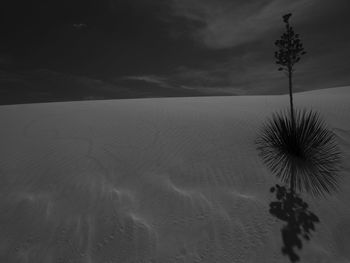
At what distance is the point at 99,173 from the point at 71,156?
1.03 m

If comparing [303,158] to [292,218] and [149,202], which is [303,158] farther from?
[149,202]

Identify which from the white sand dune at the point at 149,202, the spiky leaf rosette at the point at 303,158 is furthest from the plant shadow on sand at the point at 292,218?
the spiky leaf rosette at the point at 303,158

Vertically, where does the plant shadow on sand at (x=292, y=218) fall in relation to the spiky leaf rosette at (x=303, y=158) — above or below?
below

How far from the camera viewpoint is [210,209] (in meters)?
2.72

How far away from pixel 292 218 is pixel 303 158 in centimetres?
182

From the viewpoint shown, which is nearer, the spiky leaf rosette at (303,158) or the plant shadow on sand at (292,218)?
the plant shadow on sand at (292,218)

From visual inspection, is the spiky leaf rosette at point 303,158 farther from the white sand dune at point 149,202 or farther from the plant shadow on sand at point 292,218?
the plant shadow on sand at point 292,218

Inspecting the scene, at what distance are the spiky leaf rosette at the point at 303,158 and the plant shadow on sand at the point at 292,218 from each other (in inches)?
11.7

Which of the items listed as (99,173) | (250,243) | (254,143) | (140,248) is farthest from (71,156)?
(254,143)

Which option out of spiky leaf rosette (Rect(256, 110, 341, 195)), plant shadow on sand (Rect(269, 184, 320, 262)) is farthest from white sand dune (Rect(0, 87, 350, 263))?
spiky leaf rosette (Rect(256, 110, 341, 195))

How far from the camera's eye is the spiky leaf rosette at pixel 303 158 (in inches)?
125

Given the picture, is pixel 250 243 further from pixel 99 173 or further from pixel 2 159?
pixel 2 159

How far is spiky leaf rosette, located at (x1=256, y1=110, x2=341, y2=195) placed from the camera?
3176mm

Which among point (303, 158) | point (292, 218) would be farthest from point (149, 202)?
point (303, 158)
